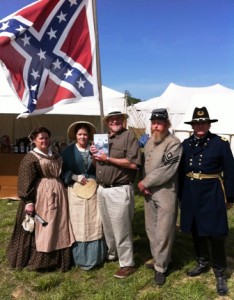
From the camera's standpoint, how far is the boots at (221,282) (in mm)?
3223

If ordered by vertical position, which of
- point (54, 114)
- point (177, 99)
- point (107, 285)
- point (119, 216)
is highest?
point (177, 99)

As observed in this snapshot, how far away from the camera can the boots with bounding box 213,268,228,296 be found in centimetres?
322

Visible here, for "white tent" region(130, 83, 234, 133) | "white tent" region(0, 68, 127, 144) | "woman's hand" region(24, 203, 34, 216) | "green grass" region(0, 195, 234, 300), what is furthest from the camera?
"white tent" region(130, 83, 234, 133)

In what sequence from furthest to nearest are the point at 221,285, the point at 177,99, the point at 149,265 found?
the point at 177,99 → the point at 149,265 → the point at 221,285

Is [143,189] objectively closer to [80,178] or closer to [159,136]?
[159,136]

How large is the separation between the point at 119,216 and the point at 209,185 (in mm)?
942

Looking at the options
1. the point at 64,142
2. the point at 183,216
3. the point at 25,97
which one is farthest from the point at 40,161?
the point at 64,142

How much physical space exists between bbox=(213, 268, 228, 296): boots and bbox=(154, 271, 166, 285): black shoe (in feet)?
1.69

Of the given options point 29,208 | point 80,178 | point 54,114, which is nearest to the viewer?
point 29,208

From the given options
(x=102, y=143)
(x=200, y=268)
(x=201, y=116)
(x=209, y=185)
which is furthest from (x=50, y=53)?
(x=200, y=268)

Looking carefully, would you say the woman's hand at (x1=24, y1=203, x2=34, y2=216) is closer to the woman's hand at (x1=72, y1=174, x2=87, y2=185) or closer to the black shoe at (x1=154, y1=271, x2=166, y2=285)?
the woman's hand at (x1=72, y1=174, x2=87, y2=185)

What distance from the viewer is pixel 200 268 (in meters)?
3.61

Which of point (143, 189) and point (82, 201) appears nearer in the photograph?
point (143, 189)

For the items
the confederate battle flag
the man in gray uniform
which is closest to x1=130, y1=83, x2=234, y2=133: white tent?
the confederate battle flag
